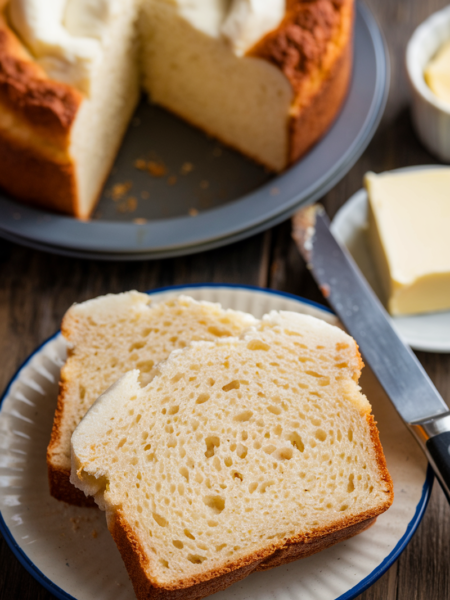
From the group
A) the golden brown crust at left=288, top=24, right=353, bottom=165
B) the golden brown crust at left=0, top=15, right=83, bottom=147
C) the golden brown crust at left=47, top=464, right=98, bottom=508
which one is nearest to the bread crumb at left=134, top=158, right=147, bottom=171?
the golden brown crust at left=0, top=15, right=83, bottom=147

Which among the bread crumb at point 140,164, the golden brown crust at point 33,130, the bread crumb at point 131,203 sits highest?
the golden brown crust at point 33,130

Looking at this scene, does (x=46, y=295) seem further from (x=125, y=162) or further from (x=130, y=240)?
(x=125, y=162)

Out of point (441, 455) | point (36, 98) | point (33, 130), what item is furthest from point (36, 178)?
point (441, 455)

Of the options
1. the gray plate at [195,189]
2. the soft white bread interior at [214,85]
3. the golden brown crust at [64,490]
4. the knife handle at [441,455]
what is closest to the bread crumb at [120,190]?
the gray plate at [195,189]

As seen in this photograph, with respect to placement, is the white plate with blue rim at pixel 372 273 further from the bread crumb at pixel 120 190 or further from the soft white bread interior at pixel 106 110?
the soft white bread interior at pixel 106 110

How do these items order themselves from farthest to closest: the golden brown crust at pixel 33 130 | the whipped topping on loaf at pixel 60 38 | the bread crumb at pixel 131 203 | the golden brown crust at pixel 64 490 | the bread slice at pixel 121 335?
the bread crumb at pixel 131 203 → the whipped topping on loaf at pixel 60 38 → the golden brown crust at pixel 33 130 → the bread slice at pixel 121 335 → the golden brown crust at pixel 64 490
